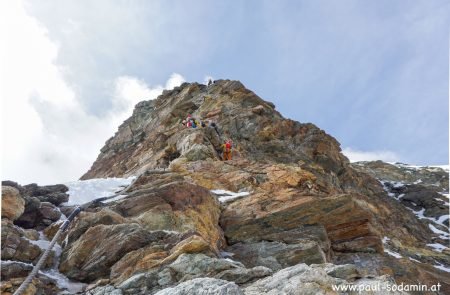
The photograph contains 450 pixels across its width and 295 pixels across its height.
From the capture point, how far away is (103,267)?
42.6 feet

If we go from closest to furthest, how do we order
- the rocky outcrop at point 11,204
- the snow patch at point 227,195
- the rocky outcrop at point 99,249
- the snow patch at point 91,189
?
the rocky outcrop at point 99,249
the rocky outcrop at point 11,204
the snow patch at point 91,189
the snow patch at point 227,195

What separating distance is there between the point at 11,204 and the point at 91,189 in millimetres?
6049

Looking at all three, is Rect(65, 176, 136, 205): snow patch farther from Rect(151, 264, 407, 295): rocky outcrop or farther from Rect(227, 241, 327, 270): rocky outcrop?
Rect(151, 264, 407, 295): rocky outcrop

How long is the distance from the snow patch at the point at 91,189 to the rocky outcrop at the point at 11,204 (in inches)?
128

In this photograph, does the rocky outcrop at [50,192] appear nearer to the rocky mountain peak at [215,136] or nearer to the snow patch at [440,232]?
the rocky mountain peak at [215,136]

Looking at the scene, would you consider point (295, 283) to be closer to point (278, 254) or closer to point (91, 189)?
point (278, 254)

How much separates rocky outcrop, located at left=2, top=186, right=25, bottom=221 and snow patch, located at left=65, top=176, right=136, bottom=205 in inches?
128

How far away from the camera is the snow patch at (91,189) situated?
2043cm

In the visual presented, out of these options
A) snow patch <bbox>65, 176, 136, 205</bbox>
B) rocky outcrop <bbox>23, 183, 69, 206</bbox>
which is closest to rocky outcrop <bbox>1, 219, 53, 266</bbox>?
rocky outcrop <bbox>23, 183, 69, 206</bbox>

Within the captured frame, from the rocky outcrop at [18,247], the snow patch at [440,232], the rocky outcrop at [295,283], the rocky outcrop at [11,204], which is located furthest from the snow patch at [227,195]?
the snow patch at [440,232]

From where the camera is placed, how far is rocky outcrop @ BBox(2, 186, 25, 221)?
15828mm

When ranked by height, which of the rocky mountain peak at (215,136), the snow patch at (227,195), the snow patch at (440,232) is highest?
the rocky mountain peak at (215,136)

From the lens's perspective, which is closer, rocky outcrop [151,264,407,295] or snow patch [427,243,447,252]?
rocky outcrop [151,264,407,295]

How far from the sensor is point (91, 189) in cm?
2202
